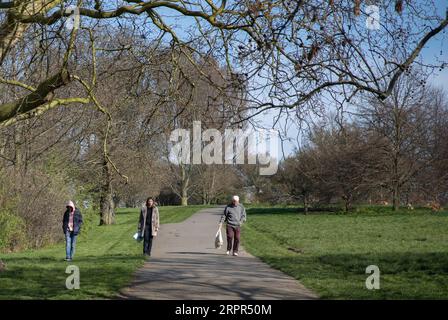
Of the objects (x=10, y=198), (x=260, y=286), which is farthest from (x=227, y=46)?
(x=10, y=198)

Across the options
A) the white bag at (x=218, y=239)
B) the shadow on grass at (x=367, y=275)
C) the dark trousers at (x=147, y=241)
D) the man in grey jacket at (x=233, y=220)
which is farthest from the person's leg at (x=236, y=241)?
the dark trousers at (x=147, y=241)

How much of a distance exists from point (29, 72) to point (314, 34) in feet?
24.2

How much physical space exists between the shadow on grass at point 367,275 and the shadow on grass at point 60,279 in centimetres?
359

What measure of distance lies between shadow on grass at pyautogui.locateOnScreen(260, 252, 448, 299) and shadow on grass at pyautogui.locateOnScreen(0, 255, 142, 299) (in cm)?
359

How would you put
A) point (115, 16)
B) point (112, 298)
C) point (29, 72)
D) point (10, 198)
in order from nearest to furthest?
point (112, 298), point (115, 16), point (29, 72), point (10, 198)

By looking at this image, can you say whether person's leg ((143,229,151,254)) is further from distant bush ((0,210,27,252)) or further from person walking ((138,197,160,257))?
distant bush ((0,210,27,252))

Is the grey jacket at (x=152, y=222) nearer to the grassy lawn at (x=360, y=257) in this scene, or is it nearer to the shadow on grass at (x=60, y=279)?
the shadow on grass at (x=60, y=279)

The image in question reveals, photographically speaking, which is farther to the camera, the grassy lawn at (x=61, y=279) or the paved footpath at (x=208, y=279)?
the grassy lawn at (x=61, y=279)

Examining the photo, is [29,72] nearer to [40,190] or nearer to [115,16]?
[115,16]

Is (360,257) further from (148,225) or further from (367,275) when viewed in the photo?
(148,225)

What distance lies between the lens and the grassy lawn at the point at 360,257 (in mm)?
11914

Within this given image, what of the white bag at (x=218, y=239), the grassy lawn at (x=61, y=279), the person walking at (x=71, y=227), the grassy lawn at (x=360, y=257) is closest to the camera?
the grassy lawn at (x=61, y=279)

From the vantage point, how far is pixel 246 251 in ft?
70.6

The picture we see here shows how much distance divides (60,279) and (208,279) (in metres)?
3.02
